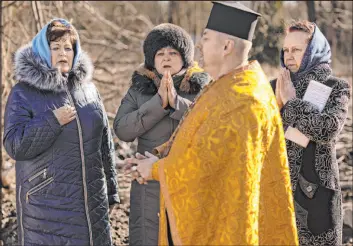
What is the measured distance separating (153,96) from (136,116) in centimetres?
18

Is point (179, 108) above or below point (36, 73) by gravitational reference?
below

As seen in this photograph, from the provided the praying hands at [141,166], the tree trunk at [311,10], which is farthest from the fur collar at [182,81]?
the tree trunk at [311,10]

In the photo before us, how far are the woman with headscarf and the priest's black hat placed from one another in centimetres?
86

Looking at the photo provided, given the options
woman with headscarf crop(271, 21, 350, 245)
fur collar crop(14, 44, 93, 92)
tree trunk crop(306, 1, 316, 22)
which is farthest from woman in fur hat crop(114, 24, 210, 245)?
tree trunk crop(306, 1, 316, 22)

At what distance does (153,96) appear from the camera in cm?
381

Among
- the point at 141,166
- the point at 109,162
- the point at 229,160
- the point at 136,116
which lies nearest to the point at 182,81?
the point at 136,116

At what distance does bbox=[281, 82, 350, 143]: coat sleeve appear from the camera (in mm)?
3500

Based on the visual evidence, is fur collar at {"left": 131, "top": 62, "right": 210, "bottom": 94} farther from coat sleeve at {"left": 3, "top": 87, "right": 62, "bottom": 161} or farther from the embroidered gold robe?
the embroidered gold robe

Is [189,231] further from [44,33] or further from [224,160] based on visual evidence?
[44,33]

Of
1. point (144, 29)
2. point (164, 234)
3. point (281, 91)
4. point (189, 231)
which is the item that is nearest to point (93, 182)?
point (164, 234)

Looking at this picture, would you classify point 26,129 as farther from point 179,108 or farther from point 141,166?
point 179,108

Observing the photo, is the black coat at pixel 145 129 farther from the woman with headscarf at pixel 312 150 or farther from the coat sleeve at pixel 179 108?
the woman with headscarf at pixel 312 150

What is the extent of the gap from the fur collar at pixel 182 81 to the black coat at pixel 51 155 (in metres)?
0.39

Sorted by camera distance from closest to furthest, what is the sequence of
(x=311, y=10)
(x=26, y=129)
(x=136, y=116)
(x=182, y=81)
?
1. (x=26, y=129)
2. (x=136, y=116)
3. (x=182, y=81)
4. (x=311, y=10)
